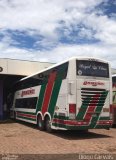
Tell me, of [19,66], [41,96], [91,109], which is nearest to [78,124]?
[91,109]

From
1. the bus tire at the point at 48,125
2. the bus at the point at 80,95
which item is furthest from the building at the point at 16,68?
the bus at the point at 80,95

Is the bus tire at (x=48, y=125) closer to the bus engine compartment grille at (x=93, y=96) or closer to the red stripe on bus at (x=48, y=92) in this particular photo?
the red stripe on bus at (x=48, y=92)

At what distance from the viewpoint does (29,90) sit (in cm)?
2420

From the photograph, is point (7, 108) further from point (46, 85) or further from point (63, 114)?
point (63, 114)

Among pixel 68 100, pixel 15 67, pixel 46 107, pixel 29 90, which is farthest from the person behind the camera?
pixel 15 67

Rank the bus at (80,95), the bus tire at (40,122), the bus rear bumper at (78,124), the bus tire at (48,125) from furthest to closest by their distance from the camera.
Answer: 1. the bus tire at (40,122)
2. the bus tire at (48,125)
3. the bus at (80,95)
4. the bus rear bumper at (78,124)

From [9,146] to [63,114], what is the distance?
3946 millimetres

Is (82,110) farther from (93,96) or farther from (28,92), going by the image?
(28,92)

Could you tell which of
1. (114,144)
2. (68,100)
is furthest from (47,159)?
(68,100)

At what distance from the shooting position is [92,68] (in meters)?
17.5

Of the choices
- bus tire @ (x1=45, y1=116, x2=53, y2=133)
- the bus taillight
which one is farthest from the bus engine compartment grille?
bus tire @ (x1=45, y1=116, x2=53, y2=133)

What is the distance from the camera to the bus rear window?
56.5 feet

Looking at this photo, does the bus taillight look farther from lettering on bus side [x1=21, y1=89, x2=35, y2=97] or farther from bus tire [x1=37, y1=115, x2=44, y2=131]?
lettering on bus side [x1=21, y1=89, x2=35, y2=97]

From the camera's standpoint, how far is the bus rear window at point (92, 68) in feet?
56.5
